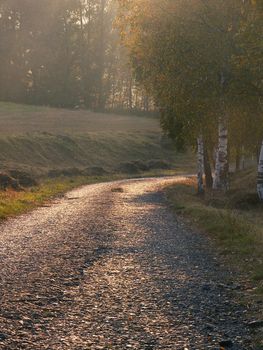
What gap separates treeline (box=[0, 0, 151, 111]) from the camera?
9362 cm

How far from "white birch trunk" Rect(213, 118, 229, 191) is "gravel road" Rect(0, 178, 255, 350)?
365 inches

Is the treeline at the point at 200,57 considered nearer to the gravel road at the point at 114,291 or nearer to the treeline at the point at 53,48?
the gravel road at the point at 114,291

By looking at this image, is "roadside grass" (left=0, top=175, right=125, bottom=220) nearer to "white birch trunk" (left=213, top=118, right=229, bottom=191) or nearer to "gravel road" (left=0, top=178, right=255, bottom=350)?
"gravel road" (left=0, top=178, right=255, bottom=350)

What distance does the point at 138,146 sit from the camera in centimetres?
7506

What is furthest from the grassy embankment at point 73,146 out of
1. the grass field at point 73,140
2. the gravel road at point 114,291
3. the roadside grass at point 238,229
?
the gravel road at point 114,291

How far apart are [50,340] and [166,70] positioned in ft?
61.3

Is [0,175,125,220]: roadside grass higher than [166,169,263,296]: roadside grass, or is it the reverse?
[166,169,263,296]: roadside grass

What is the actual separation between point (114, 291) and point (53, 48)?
297 feet

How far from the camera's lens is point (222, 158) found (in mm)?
25734

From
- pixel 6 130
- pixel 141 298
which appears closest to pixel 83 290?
pixel 141 298

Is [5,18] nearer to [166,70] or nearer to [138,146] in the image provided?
[138,146]

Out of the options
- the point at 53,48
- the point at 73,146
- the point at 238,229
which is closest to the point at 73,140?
the point at 73,146

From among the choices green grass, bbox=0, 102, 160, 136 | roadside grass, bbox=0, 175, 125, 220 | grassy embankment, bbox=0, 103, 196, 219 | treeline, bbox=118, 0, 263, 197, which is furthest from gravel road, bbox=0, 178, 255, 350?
green grass, bbox=0, 102, 160, 136

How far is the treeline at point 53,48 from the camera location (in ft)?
307
